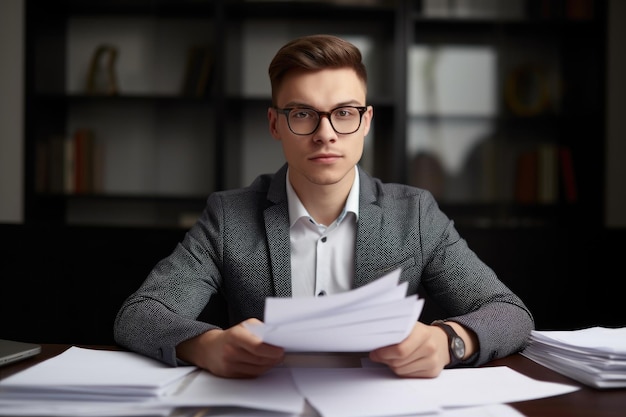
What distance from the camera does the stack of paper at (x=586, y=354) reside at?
94cm

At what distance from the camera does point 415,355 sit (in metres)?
0.94

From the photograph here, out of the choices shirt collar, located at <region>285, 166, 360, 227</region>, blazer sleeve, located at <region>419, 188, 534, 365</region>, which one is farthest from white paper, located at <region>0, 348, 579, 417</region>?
shirt collar, located at <region>285, 166, 360, 227</region>

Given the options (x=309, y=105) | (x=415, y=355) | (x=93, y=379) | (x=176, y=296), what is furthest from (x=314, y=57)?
(x=93, y=379)

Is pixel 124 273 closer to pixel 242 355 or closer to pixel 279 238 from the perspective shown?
pixel 279 238

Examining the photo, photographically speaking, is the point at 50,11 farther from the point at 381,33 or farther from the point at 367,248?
the point at 367,248

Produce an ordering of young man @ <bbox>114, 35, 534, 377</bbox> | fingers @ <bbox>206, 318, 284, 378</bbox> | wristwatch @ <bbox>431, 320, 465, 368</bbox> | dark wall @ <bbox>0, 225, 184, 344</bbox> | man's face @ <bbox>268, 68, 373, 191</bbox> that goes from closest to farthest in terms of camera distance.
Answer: fingers @ <bbox>206, 318, 284, 378</bbox> < wristwatch @ <bbox>431, 320, 465, 368</bbox> < young man @ <bbox>114, 35, 534, 377</bbox> < man's face @ <bbox>268, 68, 373, 191</bbox> < dark wall @ <bbox>0, 225, 184, 344</bbox>

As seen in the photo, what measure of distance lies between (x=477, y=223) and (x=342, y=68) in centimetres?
262

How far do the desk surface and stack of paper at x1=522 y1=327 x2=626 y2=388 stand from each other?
13mm

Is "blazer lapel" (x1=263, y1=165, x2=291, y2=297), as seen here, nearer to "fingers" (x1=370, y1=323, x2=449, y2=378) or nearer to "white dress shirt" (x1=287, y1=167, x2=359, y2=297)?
"white dress shirt" (x1=287, y1=167, x2=359, y2=297)

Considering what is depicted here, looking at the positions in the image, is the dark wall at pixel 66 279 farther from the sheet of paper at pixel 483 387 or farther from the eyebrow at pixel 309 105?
the sheet of paper at pixel 483 387

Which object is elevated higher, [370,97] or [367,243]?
[370,97]

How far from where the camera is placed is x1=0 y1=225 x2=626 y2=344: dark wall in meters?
1.54

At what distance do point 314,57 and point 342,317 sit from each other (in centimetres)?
70

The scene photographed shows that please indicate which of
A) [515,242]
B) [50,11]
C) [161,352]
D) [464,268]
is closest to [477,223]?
[515,242]
